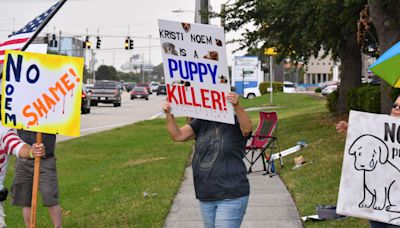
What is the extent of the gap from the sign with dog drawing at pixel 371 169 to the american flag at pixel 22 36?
9.62 ft

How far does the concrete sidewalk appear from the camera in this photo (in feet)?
26.4

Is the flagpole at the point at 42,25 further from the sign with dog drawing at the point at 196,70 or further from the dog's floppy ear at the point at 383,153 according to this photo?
the dog's floppy ear at the point at 383,153

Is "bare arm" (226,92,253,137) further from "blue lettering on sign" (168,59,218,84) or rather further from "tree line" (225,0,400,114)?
"tree line" (225,0,400,114)

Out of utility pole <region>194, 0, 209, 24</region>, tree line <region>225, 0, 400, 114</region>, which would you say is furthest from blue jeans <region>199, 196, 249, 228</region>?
utility pole <region>194, 0, 209, 24</region>

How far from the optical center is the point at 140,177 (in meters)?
11.8

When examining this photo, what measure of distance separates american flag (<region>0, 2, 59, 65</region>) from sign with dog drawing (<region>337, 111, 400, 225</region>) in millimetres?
2932

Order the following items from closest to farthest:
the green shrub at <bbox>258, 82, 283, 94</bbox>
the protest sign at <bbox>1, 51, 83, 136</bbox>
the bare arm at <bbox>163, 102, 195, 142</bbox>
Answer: the bare arm at <bbox>163, 102, 195, 142</bbox> → the protest sign at <bbox>1, 51, 83, 136</bbox> → the green shrub at <bbox>258, 82, 283, 94</bbox>

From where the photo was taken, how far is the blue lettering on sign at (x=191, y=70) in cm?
503

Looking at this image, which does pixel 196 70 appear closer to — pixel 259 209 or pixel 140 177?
pixel 259 209

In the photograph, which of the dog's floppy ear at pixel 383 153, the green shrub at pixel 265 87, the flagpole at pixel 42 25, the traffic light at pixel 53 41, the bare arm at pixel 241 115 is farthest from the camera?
the green shrub at pixel 265 87

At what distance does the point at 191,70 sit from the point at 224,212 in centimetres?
106

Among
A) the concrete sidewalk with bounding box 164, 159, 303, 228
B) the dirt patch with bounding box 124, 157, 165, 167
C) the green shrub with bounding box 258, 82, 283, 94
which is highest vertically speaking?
the green shrub with bounding box 258, 82, 283, 94

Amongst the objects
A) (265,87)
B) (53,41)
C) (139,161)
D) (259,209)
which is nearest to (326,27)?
(139,161)

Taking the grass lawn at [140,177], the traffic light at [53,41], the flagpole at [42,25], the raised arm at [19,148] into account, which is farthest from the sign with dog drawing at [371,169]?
the traffic light at [53,41]
